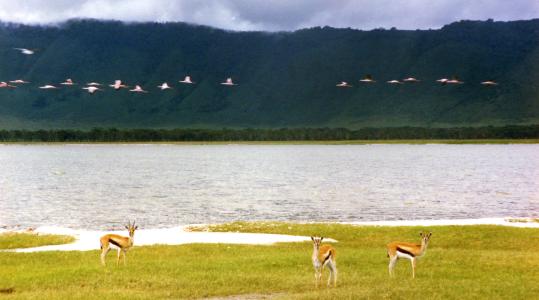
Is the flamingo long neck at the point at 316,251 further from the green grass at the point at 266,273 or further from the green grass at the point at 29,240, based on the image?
the green grass at the point at 29,240

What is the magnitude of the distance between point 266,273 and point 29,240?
1974cm

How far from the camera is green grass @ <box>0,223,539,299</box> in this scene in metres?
24.9

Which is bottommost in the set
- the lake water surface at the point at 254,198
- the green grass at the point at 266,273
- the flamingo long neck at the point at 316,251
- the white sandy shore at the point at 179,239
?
the lake water surface at the point at 254,198

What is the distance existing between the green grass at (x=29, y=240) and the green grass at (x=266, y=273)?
603 cm

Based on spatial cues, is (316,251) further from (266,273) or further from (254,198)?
(254,198)

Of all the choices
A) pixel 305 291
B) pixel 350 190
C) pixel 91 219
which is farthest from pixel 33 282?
pixel 350 190

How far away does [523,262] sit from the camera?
1245 inches

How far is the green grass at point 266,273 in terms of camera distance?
24.9 metres

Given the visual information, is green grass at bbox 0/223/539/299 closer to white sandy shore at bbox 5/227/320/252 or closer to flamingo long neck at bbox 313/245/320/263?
flamingo long neck at bbox 313/245/320/263

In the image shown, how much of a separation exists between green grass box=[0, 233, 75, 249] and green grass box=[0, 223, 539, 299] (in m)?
6.03

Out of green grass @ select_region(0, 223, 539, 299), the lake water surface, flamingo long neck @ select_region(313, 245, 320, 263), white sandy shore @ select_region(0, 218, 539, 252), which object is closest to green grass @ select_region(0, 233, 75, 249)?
white sandy shore @ select_region(0, 218, 539, 252)

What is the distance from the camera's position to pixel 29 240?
140ft

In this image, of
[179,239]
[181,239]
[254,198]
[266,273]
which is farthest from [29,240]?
[254,198]

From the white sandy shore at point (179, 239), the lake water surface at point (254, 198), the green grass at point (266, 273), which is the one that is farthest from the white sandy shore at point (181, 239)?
the lake water surface at point (254, 198)
